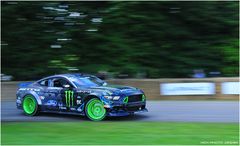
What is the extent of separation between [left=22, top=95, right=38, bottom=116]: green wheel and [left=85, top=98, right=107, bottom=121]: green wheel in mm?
2418

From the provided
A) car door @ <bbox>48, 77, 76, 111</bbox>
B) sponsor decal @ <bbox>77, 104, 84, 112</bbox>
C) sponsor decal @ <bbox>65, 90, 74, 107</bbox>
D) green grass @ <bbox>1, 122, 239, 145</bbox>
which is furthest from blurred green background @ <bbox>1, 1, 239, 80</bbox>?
green grass @ <bbox>1, 122, 239, 145</bbox>

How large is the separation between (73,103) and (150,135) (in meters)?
4.23

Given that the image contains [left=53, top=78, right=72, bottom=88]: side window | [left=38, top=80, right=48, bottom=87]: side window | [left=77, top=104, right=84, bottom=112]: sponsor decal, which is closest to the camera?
[left=77, top=104, right=84, bottom=112]: sponsor decal

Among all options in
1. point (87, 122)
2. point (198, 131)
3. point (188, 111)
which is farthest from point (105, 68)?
point (198, 131)

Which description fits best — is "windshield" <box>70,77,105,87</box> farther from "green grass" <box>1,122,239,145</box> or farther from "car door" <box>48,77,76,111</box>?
"green grass" <box>1,122,239,145</box>

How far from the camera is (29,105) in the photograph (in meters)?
16.2

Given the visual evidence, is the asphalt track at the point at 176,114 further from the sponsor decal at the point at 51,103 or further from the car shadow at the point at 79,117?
the sponsor decal at the point at 51,103

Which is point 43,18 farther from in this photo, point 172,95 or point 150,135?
point 150,135

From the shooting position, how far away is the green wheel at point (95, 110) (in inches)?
553

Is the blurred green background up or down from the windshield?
up

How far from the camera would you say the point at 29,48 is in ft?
86.1

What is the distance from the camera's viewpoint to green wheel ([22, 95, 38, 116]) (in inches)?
628

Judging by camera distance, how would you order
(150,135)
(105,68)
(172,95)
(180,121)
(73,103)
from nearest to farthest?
(150,135)
(180,121)
(73,103)
(172,95)
(105,68)

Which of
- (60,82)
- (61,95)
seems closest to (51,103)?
(61,95)
